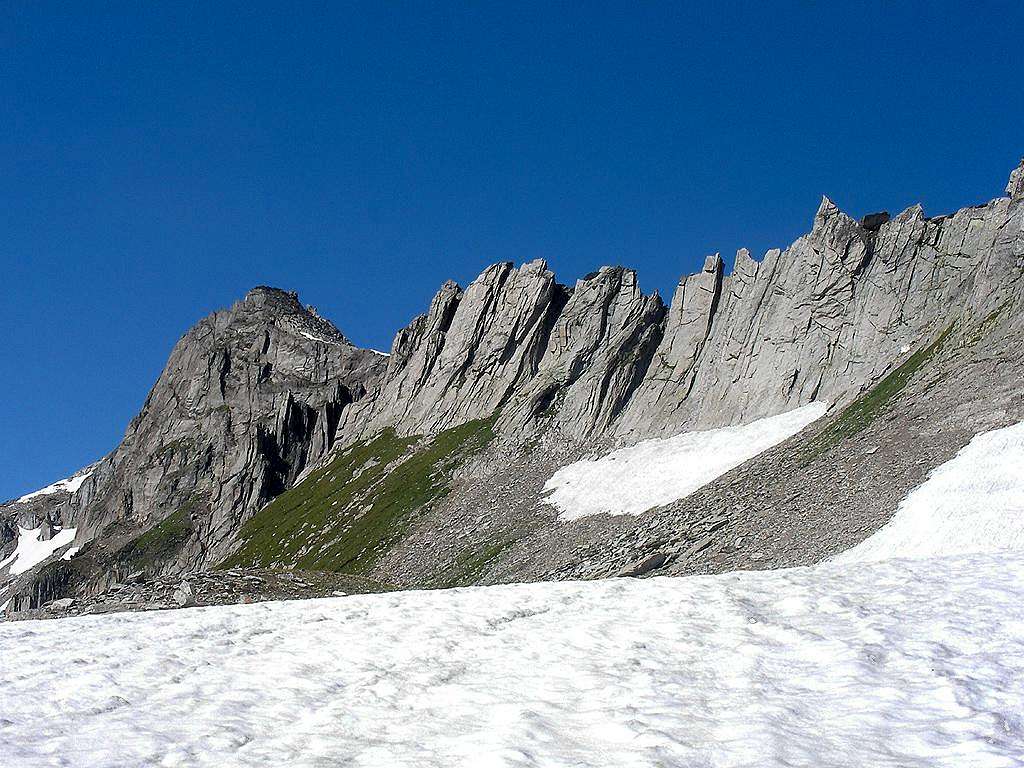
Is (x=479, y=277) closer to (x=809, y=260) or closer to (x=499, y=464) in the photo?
(x=499, y=464)

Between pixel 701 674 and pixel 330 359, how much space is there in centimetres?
14820

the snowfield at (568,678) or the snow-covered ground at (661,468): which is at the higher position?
the snow-covered ground at (661,468)

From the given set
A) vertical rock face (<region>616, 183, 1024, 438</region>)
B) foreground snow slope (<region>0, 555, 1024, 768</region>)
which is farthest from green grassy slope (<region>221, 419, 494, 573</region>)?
foreground snow slope (<region>0, 555, 1024, 768</region>)

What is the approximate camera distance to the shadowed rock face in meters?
63.0

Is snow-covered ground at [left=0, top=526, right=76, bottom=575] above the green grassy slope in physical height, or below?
above

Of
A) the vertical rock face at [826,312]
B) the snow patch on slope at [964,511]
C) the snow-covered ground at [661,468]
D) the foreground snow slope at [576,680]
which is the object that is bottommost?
the foreground snow slope at [576,680]

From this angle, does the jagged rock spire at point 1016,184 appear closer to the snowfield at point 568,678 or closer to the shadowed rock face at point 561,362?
the shadowed rock face at point 561,362

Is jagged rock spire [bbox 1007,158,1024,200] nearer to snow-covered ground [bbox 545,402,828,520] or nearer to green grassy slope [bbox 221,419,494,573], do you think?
snow-covered ground [bbox 545,402,828,520]

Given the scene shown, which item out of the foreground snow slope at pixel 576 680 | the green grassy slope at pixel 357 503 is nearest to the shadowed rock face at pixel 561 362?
the green grassy slope at pixel 357 503

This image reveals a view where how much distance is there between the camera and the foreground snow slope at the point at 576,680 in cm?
1023

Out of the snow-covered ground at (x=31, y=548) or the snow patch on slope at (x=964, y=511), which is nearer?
the snow patch on slope at (x=964, y=511)

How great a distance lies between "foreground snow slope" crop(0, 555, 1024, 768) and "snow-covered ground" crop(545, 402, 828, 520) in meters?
35.2

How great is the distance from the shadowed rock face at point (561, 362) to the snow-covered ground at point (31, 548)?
275 cm

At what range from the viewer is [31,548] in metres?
164
